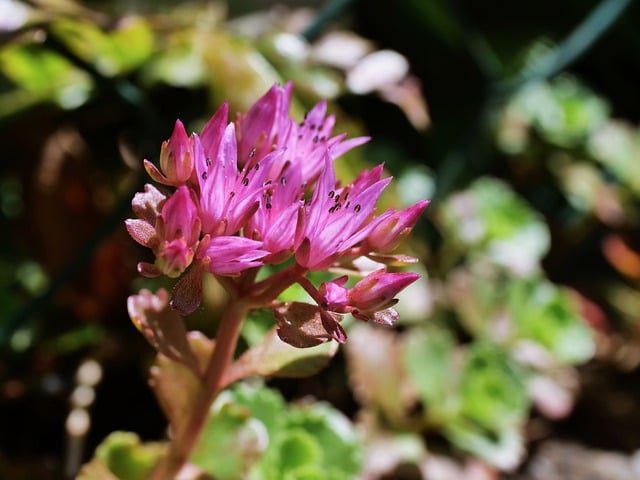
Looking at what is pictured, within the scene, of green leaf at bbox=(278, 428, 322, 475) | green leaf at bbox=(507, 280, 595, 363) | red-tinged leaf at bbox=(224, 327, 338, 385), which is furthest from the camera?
green leaf at bbox=(507, 280, 595, 363)

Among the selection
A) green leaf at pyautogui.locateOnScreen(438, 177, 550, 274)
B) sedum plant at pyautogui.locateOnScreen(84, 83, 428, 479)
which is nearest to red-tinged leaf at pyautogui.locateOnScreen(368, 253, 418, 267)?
sedum plant at pyautogui.locateOnScreen(84, 83, 428, 479)

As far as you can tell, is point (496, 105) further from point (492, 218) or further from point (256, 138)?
point (256, 138)

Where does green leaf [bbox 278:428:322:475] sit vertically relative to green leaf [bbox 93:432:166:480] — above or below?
below

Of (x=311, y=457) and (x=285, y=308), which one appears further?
(x=311, y=457)

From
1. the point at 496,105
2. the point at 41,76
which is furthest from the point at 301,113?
the point at 496,105

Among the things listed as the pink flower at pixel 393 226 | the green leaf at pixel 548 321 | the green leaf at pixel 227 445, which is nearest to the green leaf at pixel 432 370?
the green leaf at pixel 548 321

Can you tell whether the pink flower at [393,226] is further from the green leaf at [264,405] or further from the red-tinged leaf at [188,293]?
the green leaf at [264,405]

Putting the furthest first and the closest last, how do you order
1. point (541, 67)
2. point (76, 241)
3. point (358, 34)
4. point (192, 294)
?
point (358, 34), point (541, 67), point (76, 241), point (192, 294)

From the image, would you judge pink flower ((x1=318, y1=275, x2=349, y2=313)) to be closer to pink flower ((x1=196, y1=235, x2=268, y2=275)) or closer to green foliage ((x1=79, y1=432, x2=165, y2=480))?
pink flower ((x1=196, y1=235, x2=268, y2=275))
